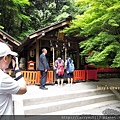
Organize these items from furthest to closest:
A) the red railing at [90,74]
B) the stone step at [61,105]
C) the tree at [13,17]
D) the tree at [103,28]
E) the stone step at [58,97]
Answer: the tree at [13,17]
the red railing at [90,74]
the tree at [103,28]
the stone step at [58,97]
the stone step at [61,105]

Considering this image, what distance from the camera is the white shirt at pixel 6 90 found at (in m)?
1.57

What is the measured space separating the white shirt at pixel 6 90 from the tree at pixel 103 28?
555cm

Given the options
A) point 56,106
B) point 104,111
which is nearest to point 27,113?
point 56,106

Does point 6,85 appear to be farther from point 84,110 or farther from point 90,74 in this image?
point 90,74

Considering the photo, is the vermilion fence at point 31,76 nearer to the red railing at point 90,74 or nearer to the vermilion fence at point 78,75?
the vermilion fence at point 78,75

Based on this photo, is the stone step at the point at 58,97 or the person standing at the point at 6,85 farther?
the stone step at the point at 58,97

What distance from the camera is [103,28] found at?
7.71 metres

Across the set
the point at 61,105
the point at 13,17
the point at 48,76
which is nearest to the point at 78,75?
the point at 48,76

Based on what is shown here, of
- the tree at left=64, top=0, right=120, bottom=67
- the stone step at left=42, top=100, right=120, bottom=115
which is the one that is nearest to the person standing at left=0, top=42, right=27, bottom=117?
the stone step at left=42, top=100, right=120, bottom=115

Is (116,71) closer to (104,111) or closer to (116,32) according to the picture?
(116,32)

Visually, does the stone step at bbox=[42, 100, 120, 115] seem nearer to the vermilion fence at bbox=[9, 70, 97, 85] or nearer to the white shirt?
the vermilion fence at bbox=[9, 70, 97, 85]

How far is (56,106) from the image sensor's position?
6.03 m

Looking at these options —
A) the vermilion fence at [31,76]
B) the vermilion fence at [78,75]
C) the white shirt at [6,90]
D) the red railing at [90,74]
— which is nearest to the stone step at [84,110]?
the vermilion fence at [78,75]

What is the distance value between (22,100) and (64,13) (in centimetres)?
1127
